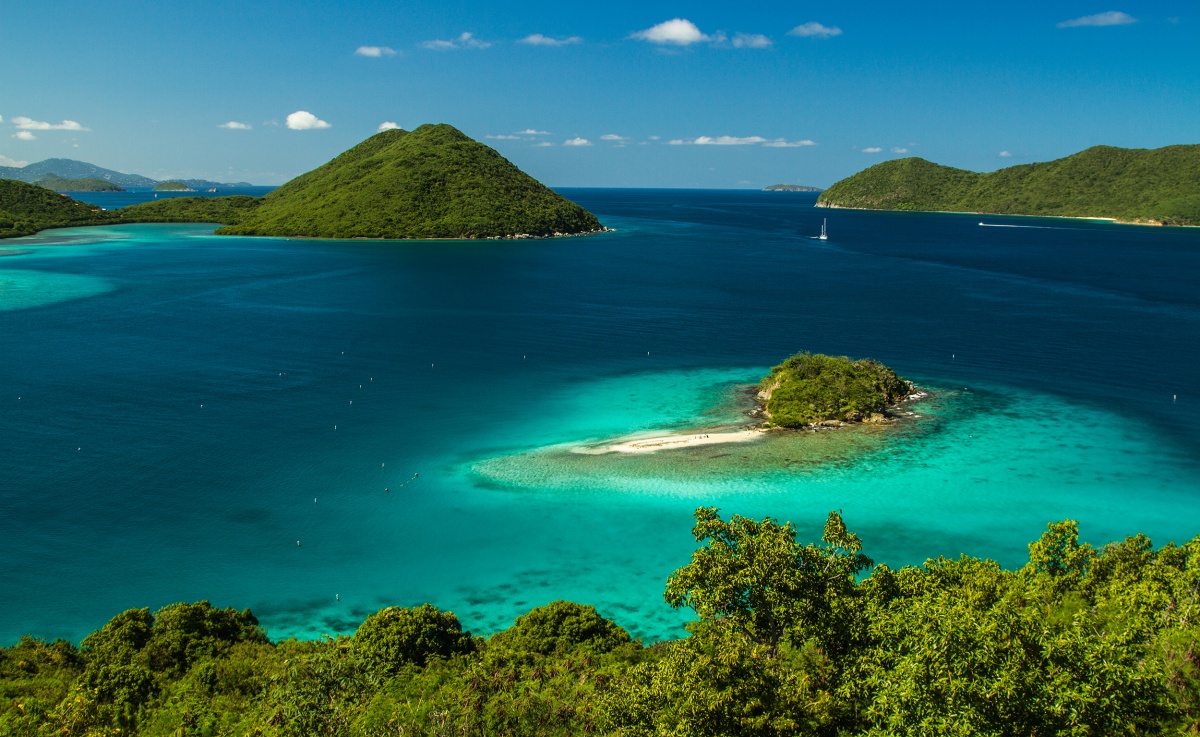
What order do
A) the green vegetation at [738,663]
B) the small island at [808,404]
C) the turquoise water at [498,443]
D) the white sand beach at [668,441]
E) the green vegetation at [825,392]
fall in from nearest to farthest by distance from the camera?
the green vegetation at [738,663], the turquoise water at [498,443], the white sand beach at [668,441], the small island at [808,404], the green vegetation at [825,392]

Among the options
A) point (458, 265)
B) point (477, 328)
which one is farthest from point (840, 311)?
point (458, 265)

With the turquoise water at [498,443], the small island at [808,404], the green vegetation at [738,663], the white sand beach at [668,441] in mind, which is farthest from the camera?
the small island at [808,404]

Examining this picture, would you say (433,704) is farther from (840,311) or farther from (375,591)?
(840,311)

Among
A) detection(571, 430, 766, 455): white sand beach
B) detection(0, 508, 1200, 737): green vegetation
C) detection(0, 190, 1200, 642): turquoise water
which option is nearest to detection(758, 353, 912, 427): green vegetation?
detection(0, 190, 1200, 642): turquoise water

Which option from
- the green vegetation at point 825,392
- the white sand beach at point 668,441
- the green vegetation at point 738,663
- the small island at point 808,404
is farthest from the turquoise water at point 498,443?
the green vegetation at point 738,663

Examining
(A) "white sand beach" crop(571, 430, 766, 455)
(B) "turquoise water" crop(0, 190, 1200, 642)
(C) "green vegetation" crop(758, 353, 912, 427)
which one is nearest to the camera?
(B) "turquoise water" crop(0, 190, 1200, 642)

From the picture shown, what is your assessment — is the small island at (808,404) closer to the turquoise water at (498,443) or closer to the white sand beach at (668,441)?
the white sand beach at (668,441)

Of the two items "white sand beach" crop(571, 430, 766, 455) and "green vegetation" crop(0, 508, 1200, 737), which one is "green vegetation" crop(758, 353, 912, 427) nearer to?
"white sand beach" crop(571, 430, 766, 455)
